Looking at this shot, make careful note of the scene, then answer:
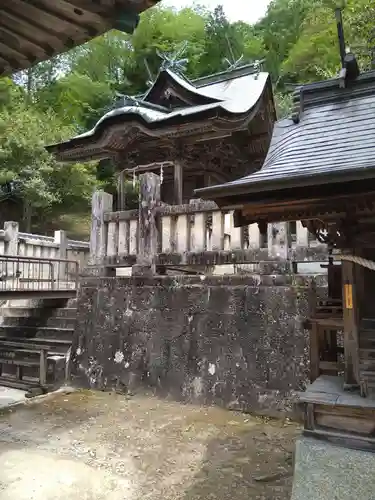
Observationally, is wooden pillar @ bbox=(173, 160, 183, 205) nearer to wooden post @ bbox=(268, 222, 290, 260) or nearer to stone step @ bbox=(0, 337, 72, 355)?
wooden post @ bbox=(268, 222, 290, 260)

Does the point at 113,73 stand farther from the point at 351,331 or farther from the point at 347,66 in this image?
the point at 351,331

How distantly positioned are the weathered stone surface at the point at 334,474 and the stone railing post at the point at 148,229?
4.55 metres

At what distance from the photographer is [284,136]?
178 inches

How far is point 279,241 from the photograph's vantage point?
6.32m

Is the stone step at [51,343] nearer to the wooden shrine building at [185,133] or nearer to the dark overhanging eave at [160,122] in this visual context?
the wooden shrine building at [185,133]

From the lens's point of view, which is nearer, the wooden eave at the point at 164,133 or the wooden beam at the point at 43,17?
the wooden beam at the point at 43,17

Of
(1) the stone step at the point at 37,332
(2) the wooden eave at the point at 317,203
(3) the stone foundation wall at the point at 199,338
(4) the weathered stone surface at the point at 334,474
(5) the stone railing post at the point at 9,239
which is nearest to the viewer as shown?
(4) the weathered stone surface at the point at 334,474

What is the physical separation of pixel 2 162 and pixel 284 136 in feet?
59.3

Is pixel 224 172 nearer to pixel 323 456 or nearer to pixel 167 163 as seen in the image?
pixel 167 163

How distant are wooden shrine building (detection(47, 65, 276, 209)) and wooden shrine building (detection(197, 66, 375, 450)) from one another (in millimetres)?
4118

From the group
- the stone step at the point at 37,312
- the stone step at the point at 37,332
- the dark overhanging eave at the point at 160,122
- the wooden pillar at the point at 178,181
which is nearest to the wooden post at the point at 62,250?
the stone step at the point at 37,312

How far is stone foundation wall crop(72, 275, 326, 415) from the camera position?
5.94 metres

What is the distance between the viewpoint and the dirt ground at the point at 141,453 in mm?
3812

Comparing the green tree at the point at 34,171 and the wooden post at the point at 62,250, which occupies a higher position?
the green tree at the point at 34,171
